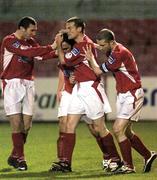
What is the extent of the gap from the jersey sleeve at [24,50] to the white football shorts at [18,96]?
1.21 ft

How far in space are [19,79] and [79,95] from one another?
87 cm

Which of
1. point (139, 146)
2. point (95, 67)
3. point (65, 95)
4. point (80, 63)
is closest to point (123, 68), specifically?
point (95, 67)

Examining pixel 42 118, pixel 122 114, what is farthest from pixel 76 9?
pixel 122 114

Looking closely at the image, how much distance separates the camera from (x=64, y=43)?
873 cm

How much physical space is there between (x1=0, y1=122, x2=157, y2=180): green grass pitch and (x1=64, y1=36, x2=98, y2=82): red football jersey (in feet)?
3.62

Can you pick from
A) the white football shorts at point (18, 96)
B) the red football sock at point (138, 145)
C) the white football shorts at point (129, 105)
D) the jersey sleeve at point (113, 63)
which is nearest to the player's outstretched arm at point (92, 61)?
the jersey sleeve at point (113, 63)

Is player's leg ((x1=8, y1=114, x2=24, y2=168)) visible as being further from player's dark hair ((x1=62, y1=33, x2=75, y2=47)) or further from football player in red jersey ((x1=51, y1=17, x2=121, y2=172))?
player's dark hair ((x1=62, y1=33, x2=75, y2=47))

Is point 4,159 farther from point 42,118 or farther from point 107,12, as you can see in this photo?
point 107,12

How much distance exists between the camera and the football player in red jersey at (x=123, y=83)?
8273 mm

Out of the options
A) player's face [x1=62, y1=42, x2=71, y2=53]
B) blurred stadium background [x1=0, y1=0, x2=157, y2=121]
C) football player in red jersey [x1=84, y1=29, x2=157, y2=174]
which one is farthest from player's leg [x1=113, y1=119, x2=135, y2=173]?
blurred stadium background [x1=0, y1=0, x2=157, y2=121]

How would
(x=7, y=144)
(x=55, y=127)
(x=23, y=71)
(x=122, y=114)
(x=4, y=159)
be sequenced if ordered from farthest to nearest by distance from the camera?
(x=55, y=127), (x=7, y=144), (x=4, y=159), (x=23, y=71), (x=122, y=114)

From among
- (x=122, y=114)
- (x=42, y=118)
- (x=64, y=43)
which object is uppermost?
(x=64, y=43)

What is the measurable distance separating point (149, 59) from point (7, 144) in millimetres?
8213

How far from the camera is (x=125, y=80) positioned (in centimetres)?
836
